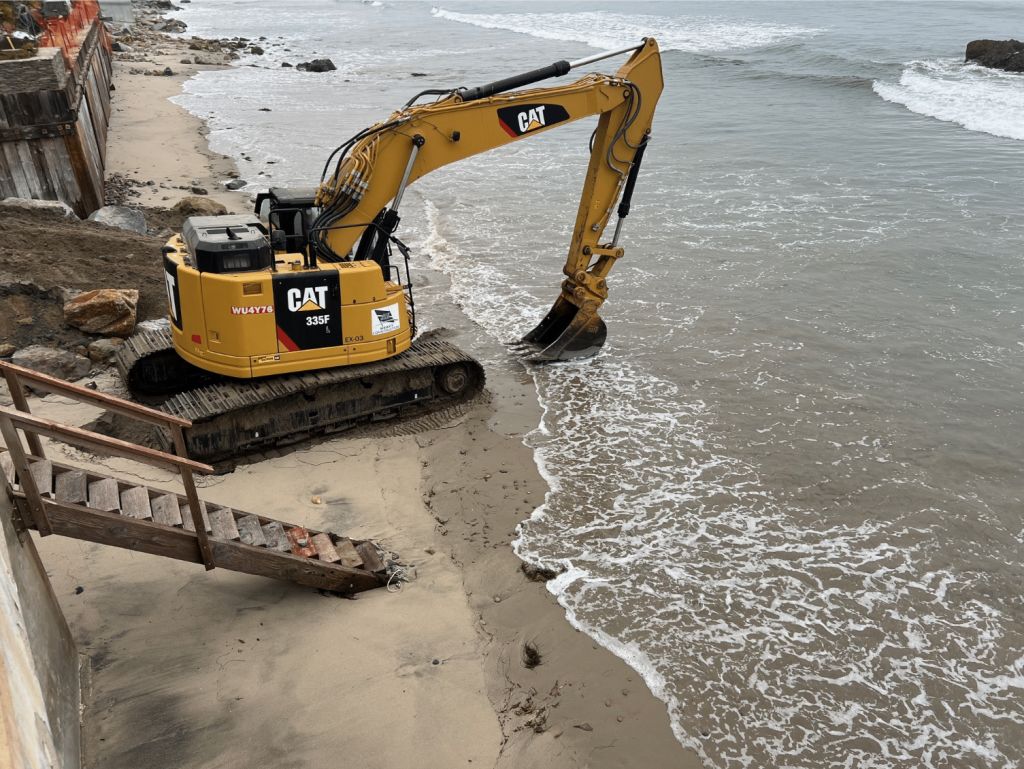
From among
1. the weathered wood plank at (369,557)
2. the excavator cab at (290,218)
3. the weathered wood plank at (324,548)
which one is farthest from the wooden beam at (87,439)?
the excavator cab at (290,218)

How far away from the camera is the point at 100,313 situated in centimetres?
1033

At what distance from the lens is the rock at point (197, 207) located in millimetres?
15305

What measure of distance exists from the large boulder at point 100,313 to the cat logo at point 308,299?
10.2 ft

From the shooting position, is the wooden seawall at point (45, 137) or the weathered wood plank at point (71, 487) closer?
the weathered wood plank at point (71, 487)

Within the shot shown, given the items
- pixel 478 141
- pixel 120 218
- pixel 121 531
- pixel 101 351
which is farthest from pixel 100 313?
pixel 121 531

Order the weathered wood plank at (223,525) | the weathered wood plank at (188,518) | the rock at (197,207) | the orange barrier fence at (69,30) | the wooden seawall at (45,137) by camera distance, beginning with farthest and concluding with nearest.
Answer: the orange barrier fence at (69,30), the rock at (197,207), the wooden seawall at (45,137), the weathered wood plank at (223,525), the weathered wood plank at (188,518)

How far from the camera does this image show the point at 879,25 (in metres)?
53.0

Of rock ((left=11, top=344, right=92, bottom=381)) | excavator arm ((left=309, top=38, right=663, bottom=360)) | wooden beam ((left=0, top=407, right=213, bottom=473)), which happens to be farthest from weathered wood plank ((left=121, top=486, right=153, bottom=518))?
rock ((left=11, top=344, right=92, bottom=381))

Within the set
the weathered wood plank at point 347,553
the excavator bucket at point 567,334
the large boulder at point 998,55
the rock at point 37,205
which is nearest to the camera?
the weathered wood plank at point 347,553

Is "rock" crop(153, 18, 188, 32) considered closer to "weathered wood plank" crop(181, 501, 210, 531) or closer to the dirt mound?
the dirt mound

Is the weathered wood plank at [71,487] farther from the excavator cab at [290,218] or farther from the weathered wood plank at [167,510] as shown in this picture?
the excavator cab at [290,218]

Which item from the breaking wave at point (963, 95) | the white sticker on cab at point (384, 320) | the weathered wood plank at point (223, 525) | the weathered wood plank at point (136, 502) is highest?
the weathered wood plank at point (136, 502)

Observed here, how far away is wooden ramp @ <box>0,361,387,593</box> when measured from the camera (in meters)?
5.13

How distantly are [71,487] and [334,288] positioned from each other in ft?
12.5
